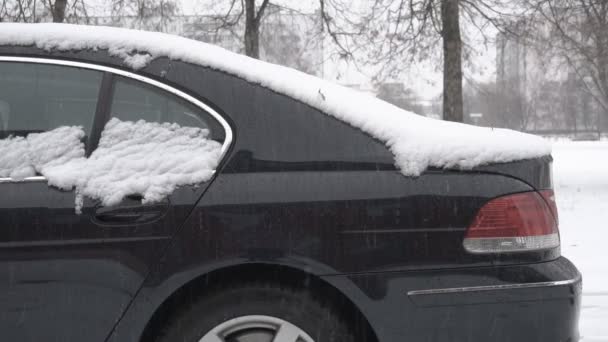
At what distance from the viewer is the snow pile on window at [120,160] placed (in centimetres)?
225

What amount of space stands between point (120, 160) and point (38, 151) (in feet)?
1.04

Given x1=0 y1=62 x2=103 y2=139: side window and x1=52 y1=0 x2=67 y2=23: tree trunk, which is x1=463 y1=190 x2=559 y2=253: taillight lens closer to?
x1=0 y1=62 x2=103 y2=139: side window

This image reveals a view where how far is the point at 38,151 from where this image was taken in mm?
2338

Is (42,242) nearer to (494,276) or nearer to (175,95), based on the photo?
(175,95)

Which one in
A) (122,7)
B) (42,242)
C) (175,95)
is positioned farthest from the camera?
(122,7)

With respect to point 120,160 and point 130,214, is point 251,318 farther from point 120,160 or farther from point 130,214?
point 120,160

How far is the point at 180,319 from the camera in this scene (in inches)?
89.7

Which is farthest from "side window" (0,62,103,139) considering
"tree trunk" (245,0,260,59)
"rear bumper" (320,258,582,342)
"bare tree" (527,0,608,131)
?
"bare tree" (527,0,608,131)

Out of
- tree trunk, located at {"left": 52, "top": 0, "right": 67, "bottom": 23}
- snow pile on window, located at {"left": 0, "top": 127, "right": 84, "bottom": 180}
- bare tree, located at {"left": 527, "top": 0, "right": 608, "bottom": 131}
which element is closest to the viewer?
snow pile on window, located at {"left": 0, "top": 127, "right": 84, "bottom": 180}

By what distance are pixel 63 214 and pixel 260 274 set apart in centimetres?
73

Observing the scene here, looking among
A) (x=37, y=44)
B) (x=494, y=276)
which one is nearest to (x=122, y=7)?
(x=37, y=44)

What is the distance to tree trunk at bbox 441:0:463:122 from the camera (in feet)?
39.8

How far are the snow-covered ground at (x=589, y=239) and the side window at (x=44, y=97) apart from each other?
307 cm

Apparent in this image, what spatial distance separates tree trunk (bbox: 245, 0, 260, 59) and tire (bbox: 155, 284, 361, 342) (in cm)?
1111
